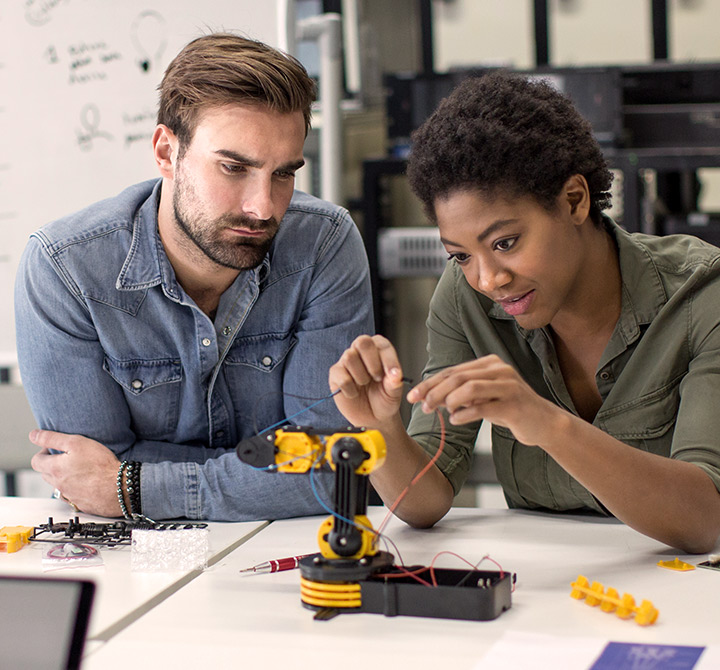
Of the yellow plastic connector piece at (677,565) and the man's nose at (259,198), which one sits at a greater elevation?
the man's nose at (259,198)

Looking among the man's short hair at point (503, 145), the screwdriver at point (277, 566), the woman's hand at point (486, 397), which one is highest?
the man's short hair at point (503, 145)

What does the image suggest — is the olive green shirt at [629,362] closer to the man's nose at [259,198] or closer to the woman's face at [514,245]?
the woman's face at [514,245]

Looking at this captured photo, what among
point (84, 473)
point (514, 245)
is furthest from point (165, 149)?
point (514, 245)

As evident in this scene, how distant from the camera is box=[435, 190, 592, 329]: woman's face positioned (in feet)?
4.15

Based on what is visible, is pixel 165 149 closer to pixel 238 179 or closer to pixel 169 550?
pixel 238 179

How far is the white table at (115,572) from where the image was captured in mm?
1042

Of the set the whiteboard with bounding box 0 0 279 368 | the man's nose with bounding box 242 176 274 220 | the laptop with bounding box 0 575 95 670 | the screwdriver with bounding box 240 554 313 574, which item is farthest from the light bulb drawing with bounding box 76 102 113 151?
the laptop with bounding box 0 575 95 670

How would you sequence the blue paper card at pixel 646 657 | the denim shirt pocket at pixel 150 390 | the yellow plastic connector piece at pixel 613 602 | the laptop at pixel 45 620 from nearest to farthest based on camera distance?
the laptop at pixel 45 620 < the blue paper card at pixel 646 657 < the yellow plastic connector piece at pixel 613 602 < the denim shirt pocket at pixel 150 390

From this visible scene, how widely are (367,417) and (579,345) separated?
0.40 meters

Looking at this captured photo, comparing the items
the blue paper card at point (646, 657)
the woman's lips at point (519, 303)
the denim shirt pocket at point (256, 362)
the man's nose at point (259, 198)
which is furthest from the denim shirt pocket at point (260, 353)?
the blue paper card at point (646, 657)

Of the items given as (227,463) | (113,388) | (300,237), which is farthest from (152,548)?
(300,237)

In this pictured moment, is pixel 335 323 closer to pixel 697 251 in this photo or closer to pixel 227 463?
pixel 227 463

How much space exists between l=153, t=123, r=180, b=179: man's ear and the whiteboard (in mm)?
865

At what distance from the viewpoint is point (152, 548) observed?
4.01ft
